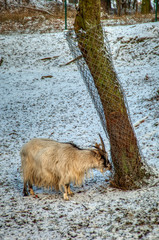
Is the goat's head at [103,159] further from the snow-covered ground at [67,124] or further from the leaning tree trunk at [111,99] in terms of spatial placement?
the snow-covered ground at [67,124]

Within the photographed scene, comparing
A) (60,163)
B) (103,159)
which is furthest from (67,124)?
(103,159)

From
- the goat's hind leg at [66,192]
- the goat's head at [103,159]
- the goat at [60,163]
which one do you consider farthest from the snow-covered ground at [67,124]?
the goat's head at [103,159]

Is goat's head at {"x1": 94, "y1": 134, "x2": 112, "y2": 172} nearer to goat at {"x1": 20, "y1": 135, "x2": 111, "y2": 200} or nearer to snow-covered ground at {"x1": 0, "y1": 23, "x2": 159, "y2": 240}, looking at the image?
goat at {"x1": 20, "y1": 135, "x2": 111, "y2": 200}

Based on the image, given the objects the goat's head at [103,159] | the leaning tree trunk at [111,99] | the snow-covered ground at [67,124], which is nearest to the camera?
the snow-covered ground at [67,124]

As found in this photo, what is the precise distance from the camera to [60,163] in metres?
4.80

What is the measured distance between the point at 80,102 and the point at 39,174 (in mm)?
6692

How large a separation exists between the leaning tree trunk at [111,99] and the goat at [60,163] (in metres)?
0.35

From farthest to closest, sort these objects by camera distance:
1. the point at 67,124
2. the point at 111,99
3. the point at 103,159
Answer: the point at 67,124 < the point at 103,159 < the point at 111,99

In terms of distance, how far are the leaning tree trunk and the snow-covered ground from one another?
0.43 m

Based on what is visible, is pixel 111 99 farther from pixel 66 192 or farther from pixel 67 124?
pixel 67 124

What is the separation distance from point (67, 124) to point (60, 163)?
15.9ft

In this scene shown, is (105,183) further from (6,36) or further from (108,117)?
(6,36)

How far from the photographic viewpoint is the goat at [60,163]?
4.79 meters

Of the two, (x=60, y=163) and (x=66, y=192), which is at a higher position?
(x=60, y=163)
